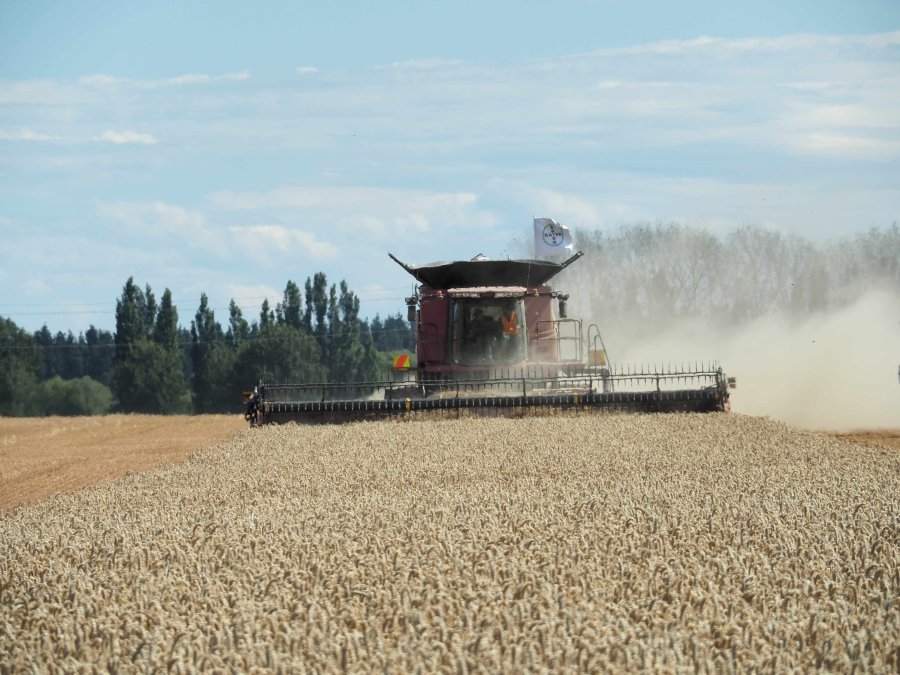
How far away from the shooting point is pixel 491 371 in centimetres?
1989

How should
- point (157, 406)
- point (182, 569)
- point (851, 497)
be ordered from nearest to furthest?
point (182, 569)
point (851, 497)
point (157, 406)

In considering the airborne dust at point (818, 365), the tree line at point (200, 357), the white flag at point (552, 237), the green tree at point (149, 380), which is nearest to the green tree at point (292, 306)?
Answer: the tree line at point (200, 357)

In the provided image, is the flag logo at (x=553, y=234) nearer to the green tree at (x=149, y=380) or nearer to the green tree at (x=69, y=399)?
the green tree at (x=149, y=380)

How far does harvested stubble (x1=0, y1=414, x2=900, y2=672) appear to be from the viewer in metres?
5.13

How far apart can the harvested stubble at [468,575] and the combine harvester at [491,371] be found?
6464 mm

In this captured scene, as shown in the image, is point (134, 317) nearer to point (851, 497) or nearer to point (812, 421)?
point (812, 421)

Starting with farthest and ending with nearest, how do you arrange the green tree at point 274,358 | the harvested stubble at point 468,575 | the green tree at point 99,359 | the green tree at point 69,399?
the green tree at point 99,359, the green tree at point 69,399, the green tree at point 274,358, the harvested stubble at point 468,575

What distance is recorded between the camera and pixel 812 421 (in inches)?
1059

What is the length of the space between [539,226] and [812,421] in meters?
7.57

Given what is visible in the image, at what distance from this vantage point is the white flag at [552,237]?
28.7m

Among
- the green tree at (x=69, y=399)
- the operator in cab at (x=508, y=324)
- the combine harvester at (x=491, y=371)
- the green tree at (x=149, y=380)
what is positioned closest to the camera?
the combine harvester at (x=491, y=371)

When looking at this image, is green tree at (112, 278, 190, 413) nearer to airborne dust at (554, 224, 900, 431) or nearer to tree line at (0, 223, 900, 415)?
tree line at (0, 223, 900, 415)

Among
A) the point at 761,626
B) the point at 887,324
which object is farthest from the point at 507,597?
the point at 887,324

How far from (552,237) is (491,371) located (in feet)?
31.5
